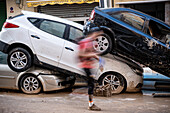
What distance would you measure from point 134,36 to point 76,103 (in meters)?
2.77

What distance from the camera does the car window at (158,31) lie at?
363 inches

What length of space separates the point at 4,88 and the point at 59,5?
7223mm

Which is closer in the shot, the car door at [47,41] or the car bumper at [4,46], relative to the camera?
the car door at [47,41]

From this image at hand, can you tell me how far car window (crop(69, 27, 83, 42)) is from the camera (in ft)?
29.6

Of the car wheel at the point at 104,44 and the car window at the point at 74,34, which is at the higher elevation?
the car window at the point at 74,34

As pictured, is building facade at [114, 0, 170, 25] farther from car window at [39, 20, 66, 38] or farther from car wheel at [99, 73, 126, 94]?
car wheel at [99, 73, 126, 94]

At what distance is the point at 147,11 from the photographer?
14734 millimetres

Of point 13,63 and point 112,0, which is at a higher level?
point 112,0

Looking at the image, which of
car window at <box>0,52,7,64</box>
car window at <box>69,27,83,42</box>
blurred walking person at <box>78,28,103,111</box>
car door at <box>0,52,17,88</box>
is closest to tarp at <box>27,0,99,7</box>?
car window at <box>69,27,83,42</box>

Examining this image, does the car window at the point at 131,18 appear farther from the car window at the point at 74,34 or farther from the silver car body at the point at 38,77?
the silver car body at the point at 38,77

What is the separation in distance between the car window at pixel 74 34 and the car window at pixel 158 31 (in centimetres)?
203

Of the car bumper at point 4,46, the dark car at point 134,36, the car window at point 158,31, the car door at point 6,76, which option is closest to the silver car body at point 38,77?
the car door at point 6,76

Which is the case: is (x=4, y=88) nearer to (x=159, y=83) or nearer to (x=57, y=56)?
(x=57, y=56)

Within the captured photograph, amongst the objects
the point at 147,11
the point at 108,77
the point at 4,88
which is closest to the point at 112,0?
the point at 147,11
